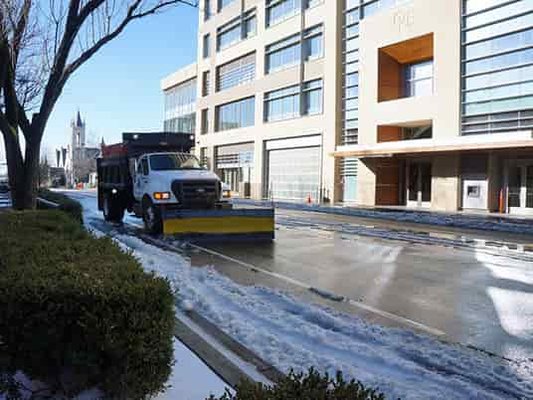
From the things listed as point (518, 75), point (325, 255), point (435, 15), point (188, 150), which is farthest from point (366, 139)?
point (325, 255)

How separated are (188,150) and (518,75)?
17004 mm

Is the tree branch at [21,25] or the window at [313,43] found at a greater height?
the window at [313,43]

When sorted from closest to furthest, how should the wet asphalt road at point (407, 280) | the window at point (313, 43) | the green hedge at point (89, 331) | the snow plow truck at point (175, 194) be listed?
1. the green hedge at point (89, 331)
2. the wet asphalt road at point (407, 280)
3. the snow plow truck at point (175, 194)
4. the window at point (313, 43)

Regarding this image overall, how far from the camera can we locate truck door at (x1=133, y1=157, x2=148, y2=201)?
57.8 ft

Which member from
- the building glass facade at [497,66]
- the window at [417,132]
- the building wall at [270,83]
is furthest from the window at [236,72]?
the building glass facade at [497,66]

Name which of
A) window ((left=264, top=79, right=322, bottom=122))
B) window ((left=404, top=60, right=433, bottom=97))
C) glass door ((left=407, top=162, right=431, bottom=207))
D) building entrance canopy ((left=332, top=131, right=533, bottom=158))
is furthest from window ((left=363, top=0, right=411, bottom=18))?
glass door ((left=407, top=162, right=431, bottom=207))

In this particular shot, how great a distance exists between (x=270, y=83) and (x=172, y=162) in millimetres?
32964

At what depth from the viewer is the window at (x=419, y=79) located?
34469 millimetres

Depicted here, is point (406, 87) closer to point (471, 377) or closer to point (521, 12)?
point (521, 12)

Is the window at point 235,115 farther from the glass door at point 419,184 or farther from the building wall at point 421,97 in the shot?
the glass door at point 419,184

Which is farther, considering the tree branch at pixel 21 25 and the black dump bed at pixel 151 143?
the black dump bed at pixel 151 143

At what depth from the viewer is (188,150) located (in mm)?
19688

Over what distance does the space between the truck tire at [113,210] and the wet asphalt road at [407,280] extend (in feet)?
25.0

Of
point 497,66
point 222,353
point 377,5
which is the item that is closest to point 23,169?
point 222,353
